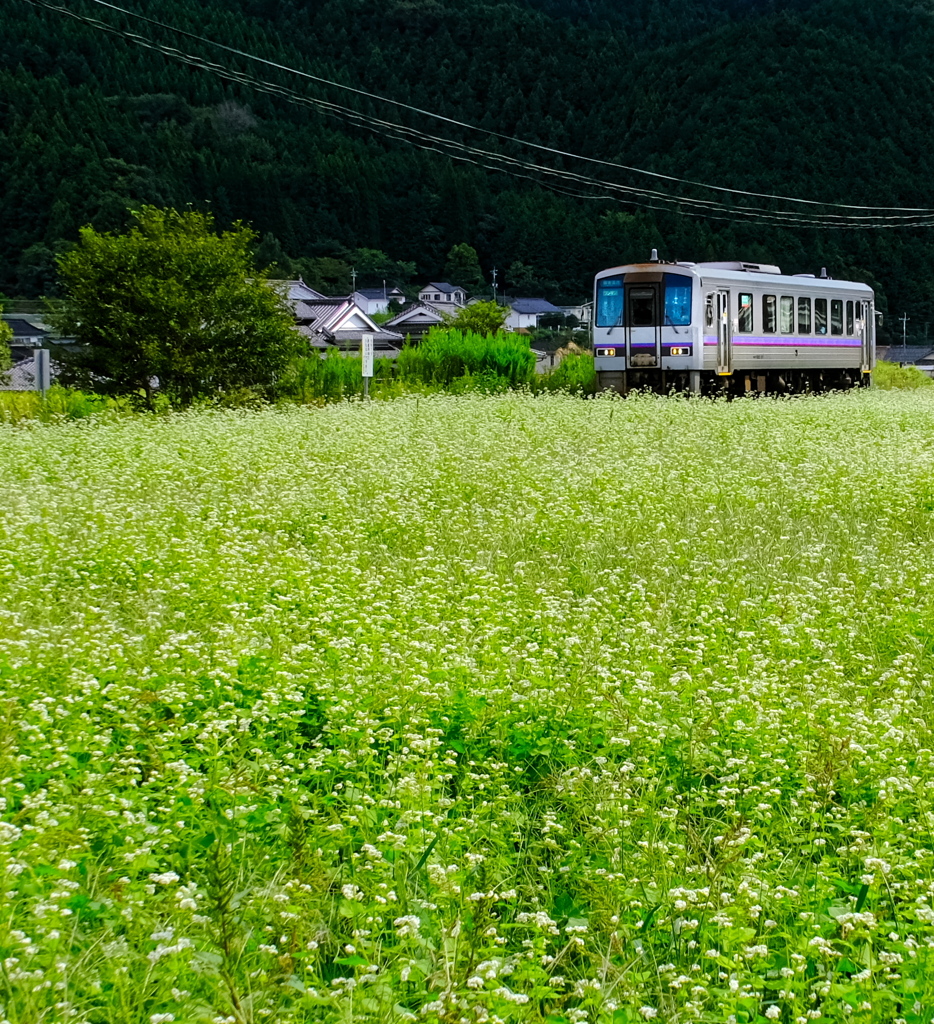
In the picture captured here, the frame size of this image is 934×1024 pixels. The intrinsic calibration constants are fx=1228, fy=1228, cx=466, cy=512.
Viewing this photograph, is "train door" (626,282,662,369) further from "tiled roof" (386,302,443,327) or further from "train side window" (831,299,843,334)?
"tiled roof" (386,302,443,327)

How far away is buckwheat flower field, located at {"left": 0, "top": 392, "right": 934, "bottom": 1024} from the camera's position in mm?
2629

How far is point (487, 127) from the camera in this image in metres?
80.8

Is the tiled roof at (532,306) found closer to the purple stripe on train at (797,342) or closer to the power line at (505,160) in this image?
the power line at (505,160)

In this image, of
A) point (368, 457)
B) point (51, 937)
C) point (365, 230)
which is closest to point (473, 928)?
point (51, 937)

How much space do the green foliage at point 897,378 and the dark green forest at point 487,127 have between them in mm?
28381

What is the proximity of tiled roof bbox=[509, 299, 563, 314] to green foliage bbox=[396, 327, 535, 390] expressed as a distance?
70.3 meters

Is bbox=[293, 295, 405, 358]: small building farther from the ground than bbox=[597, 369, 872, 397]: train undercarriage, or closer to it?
farther from the ground

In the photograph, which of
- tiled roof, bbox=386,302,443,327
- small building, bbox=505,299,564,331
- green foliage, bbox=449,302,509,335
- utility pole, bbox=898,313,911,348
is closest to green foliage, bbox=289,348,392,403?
green foliage, bbox=449,302,509,335

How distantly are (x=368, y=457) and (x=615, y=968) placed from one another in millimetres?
8866

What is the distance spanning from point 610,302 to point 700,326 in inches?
72.4

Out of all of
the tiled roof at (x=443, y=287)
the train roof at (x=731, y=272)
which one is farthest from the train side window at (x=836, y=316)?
the tiled roof at (x=443, y=287)

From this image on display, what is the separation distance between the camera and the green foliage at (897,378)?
32844 millimetres

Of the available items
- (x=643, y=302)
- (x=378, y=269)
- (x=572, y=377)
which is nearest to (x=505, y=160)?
(x=643, y=302)

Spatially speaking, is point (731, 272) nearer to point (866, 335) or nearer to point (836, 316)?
point (836, 316)
